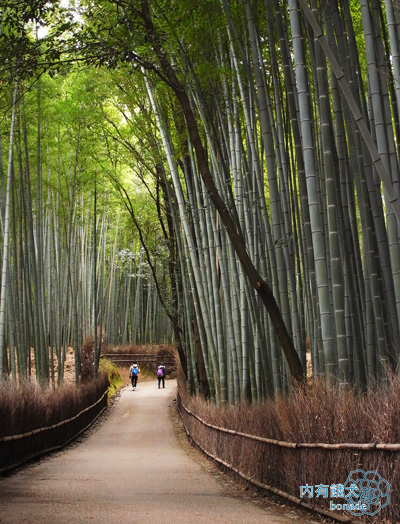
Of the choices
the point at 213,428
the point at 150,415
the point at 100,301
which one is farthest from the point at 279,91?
the point at 100,301

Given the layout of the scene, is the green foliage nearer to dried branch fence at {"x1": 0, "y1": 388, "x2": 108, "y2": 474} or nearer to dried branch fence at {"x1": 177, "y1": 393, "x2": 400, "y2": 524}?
dried branch fence at {"x1": 0, "y1": 388, "x2": 108, "y2": 474}

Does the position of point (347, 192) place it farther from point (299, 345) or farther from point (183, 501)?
point (183, 501)

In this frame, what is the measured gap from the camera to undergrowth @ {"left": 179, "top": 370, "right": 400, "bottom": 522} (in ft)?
9.16

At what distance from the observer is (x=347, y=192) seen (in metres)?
4.35

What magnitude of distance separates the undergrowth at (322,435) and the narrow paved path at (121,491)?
0.88ft

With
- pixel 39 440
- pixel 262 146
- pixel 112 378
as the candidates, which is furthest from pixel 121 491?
pixel 112 378

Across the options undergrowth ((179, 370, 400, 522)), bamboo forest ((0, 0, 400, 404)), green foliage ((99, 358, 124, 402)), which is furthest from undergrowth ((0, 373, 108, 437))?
green foliage ((99, 358, 124, 402))

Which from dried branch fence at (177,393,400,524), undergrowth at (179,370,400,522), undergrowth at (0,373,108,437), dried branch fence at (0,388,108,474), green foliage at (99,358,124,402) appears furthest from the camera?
green foliage at (99,358,124,402)

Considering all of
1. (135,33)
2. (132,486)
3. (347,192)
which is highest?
(135,33)

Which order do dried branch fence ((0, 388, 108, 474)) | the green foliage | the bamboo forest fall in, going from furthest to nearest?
the green foliage, dried branch fence ((0, 388, 108, 474)), the bamboo forest

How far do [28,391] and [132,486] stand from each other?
2.39 m

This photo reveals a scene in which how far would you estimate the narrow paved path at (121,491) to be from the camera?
140 inches

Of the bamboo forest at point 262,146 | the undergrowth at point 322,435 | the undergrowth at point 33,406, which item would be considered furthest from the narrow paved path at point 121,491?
the bamboo forest at point 262,146

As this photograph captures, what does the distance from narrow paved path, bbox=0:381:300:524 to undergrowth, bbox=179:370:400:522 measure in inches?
10.6
